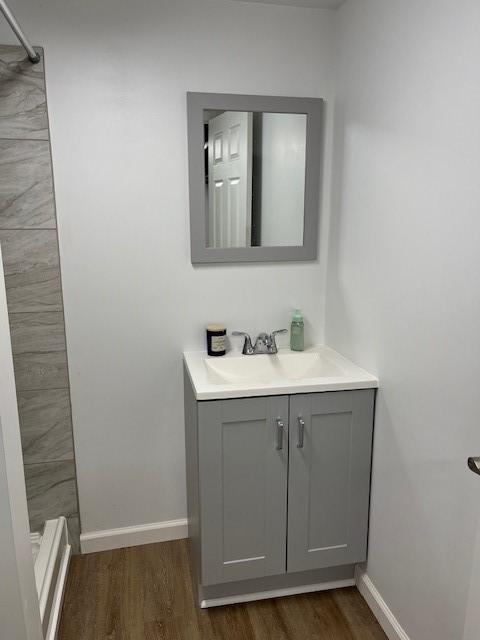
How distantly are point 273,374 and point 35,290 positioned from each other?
Answer: 107 centimetres

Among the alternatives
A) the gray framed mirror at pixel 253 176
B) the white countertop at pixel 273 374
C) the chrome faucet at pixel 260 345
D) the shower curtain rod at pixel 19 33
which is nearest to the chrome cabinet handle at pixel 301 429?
the white countertop at pixel 273 374

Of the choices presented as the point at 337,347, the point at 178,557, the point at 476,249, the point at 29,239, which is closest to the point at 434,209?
the point at 476,249

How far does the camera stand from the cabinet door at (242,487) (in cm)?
178

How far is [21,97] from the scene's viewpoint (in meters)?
1.89

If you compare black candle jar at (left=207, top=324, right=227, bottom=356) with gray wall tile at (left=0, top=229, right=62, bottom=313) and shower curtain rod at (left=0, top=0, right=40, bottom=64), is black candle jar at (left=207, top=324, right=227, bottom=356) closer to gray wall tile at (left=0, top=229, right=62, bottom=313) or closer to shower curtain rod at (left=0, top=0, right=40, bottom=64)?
gray wall tile at (left=0, top=229, right=62, bottom=313)

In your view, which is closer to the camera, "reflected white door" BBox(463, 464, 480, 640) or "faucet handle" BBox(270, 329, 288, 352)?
"reflected white door" BBox(463, 464, 480, 640)

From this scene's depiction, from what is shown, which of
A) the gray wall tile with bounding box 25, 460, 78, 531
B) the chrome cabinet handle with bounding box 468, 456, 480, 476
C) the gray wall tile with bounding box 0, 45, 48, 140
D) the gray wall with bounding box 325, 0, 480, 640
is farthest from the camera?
the gray wall tile with bounding box 25, 460, 78, 531

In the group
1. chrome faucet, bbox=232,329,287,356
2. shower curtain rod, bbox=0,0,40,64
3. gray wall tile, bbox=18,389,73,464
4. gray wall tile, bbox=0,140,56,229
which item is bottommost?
gray wall tile, bbox=18,389,73,464

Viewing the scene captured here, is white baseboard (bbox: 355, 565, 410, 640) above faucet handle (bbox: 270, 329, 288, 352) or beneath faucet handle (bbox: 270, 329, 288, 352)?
beneath

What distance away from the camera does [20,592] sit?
4.35 feet

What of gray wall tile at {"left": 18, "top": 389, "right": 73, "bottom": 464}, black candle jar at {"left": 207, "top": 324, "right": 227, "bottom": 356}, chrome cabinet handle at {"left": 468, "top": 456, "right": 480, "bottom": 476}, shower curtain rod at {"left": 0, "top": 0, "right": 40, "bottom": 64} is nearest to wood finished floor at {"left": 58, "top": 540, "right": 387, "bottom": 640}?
gray wall tile at {"left": 18, "top": 389, "right": 73, "bottom": 464}

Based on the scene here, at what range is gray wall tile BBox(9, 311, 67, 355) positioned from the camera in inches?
81.0

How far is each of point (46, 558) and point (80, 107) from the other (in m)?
1.77

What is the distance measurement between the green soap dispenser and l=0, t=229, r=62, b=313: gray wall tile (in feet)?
3.35
